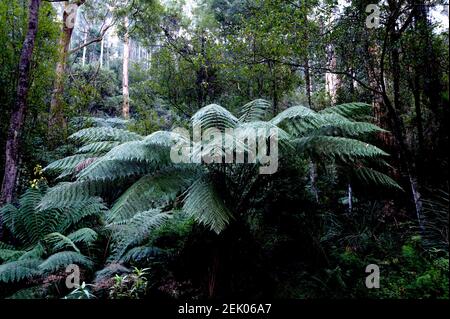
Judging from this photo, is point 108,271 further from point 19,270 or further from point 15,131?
point 15,131

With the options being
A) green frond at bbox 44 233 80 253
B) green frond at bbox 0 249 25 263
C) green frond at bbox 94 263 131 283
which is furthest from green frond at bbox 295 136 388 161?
green frond at bbox 0 249 25 263

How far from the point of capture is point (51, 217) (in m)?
3.50

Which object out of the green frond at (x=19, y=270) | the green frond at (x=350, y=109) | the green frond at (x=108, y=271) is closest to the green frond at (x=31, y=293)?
the green frond at (x=19, y=270)

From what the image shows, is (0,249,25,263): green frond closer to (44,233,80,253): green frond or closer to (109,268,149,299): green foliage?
(44,233,80,253): green frond

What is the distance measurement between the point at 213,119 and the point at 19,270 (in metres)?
1.94

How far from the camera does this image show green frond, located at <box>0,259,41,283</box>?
2.36 m

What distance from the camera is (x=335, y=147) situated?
7.89 feet

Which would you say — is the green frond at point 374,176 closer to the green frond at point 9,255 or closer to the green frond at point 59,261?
the green frond at point 59,261

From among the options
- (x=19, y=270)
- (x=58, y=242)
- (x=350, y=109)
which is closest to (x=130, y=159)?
(x=19, y=270)

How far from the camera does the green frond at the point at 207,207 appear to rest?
2.09 m

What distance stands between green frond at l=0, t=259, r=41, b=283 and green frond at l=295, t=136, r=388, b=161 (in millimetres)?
2385

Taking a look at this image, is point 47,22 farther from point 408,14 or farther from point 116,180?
point 408,14

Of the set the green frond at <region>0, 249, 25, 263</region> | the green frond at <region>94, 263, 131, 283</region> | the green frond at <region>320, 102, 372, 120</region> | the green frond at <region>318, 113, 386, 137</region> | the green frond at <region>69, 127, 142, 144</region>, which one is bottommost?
the green frond at <region>94, 263, 131, 283</region>
